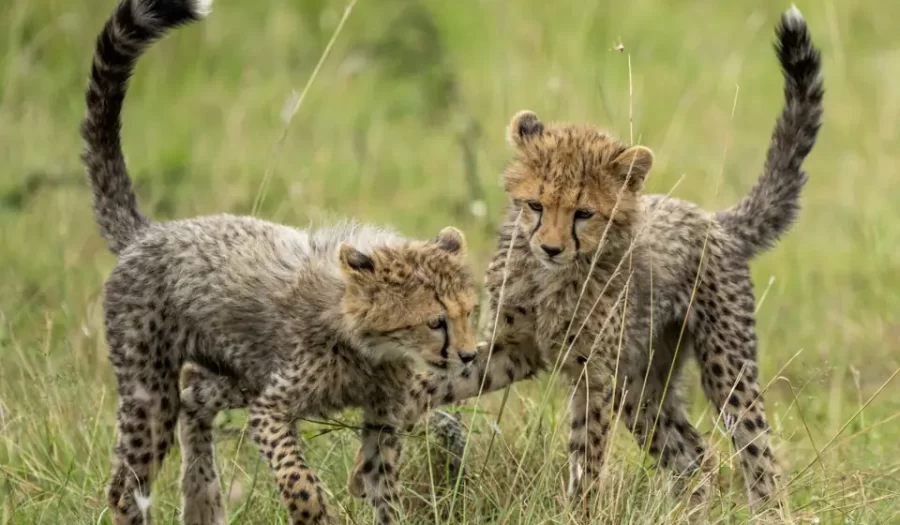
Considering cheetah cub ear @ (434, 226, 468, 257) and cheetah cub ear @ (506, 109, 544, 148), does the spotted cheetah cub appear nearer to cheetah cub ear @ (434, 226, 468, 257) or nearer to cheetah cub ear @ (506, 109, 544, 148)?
cheetah cub ear @ (506, 109, 544, 148)

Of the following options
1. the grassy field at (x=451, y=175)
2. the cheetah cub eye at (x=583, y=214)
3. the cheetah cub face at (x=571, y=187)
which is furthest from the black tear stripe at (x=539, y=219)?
the grassy field at (x=451, y=175)

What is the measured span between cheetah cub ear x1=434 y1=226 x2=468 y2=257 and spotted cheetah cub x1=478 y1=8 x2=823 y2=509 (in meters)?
0.15

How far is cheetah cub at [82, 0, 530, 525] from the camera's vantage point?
4242 millimetres

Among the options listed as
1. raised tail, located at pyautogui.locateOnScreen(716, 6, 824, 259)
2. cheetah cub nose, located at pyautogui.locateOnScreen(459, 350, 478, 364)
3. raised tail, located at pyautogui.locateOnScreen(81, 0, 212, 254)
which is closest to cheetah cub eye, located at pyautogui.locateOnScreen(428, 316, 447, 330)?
cheetah cub nose, located at pyautogui.locateOnScreen(459, 350, 478, 364)

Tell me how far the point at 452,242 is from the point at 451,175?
4.35m

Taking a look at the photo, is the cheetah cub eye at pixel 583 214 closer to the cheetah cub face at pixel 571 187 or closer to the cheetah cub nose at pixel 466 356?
the cheetah cub face at pixel 571 187

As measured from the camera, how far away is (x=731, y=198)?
8422 millimetres

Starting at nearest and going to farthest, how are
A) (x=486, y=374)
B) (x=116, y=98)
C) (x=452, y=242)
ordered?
(x=452, y=242), (x=486, y=374), (x=116, y=98)

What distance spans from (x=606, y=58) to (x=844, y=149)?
1.57 metres

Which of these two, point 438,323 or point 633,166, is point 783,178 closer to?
point 633,166

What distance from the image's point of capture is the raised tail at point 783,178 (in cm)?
523

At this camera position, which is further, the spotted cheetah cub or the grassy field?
the grassy field

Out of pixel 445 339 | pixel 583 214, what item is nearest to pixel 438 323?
pixel 445 339

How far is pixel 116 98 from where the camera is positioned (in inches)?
189
